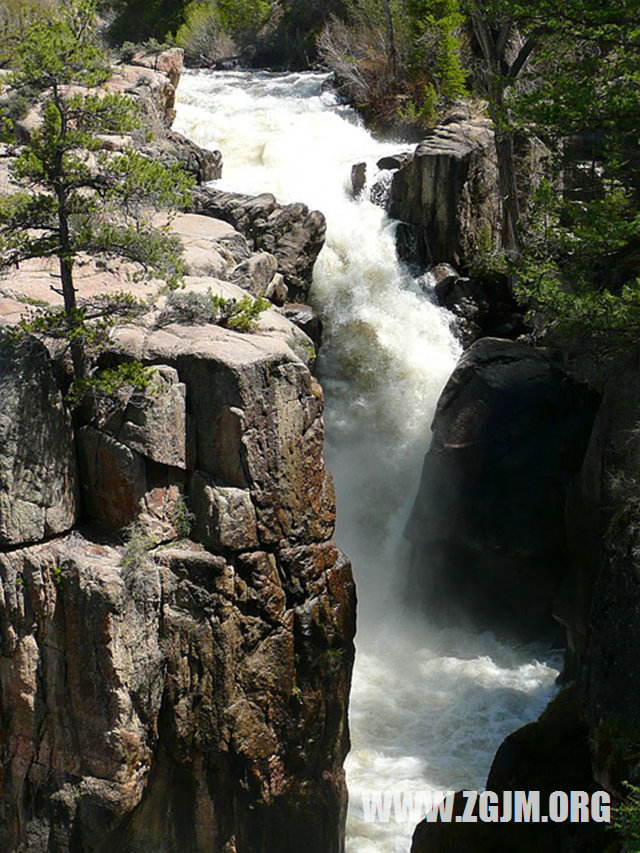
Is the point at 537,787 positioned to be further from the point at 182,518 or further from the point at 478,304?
the point at 478,304

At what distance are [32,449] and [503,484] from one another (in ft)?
31.0

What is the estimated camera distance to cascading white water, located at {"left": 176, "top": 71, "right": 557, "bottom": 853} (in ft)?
51.4

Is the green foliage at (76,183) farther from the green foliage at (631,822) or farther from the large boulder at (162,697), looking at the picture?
the green foliage at (631,822)

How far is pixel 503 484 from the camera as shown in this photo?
59.9 feet

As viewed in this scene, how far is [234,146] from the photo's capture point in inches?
1007

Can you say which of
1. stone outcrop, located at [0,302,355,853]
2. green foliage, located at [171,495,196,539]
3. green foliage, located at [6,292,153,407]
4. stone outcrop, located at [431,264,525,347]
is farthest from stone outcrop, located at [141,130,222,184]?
green foliage, located at [171,495,196,539]

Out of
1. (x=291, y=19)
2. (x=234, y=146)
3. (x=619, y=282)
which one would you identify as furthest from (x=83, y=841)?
(x=291, y=19)

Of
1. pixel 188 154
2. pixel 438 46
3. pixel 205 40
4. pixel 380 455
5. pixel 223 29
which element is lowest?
pixel 380 455

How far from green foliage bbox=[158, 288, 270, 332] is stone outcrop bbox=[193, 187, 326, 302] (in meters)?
6.91

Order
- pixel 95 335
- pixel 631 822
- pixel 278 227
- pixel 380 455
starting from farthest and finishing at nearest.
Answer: pixel 278 227, pixel 380 455, pixel 95 335, pixel 631 822

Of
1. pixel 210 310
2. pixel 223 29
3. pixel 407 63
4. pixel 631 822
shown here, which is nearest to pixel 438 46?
pixel 407 63

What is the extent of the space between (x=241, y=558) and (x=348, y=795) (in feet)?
14.6

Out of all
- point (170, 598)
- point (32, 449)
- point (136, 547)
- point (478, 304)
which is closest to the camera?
point (32, 449)

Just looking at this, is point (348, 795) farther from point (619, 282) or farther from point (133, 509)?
point (619, 282)
